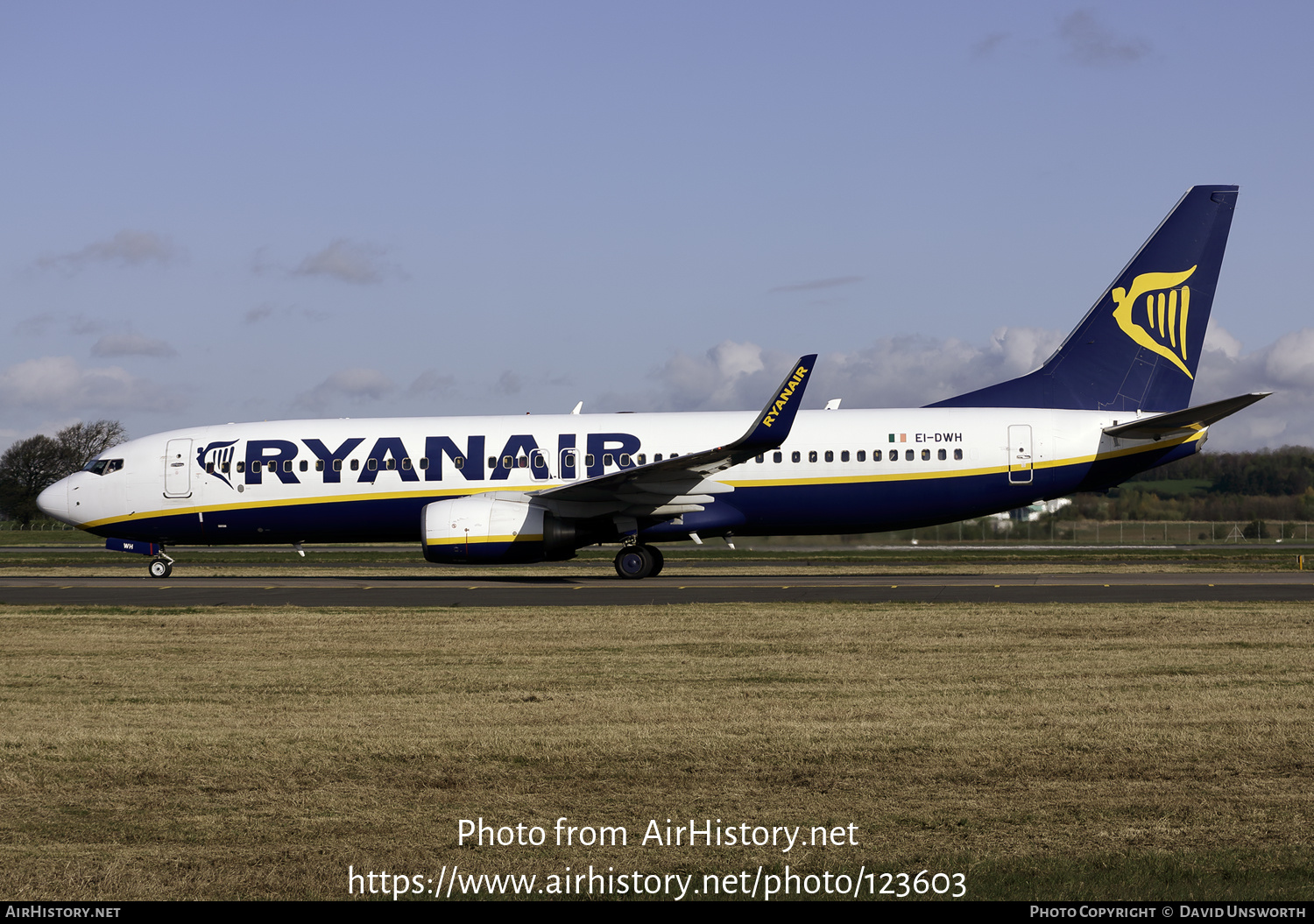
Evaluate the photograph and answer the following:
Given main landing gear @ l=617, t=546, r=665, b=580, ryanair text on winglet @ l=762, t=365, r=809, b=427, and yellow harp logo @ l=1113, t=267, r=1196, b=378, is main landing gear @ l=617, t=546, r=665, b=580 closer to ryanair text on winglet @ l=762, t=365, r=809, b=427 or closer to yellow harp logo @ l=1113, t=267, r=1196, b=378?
ryanair text on winglet @ l=762, t=365, r=809, b=427

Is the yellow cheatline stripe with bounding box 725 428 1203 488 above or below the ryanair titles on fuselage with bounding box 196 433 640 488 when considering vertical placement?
below

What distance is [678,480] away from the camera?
26.0 metres

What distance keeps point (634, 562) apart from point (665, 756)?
61.1 feet

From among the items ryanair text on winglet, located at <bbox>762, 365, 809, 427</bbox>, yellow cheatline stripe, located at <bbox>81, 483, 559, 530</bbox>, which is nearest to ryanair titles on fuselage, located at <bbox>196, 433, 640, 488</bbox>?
yellow cheatline stripe, located at <bbox>81, 483, 559, 530</bbox>

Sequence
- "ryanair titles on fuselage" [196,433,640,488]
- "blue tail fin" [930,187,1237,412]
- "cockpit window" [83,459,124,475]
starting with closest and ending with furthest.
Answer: "ryanair titles on fuselage" [196,433,640,488]
"blue tail fin" [930,187,1237,412]
"cockpit window" [83,459,124,475]

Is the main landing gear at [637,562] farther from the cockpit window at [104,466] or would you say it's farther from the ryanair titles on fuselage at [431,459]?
the cockpit window at [104,466]

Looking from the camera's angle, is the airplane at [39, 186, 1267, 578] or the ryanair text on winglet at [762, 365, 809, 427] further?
the airplane at [39, 186, 1267, 578]

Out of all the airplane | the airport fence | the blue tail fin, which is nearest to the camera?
the airplane

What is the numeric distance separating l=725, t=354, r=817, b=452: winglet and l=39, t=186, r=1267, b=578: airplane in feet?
4.28

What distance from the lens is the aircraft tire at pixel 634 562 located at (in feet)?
88.6

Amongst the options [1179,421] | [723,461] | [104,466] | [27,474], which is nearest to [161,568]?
[104,466]

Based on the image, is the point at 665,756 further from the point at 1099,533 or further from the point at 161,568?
the point at 1099,533

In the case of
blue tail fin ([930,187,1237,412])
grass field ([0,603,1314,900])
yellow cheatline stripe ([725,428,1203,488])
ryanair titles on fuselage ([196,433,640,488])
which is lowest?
grass field ([0,603,1314,900])

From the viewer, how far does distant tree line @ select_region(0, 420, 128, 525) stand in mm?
67500
